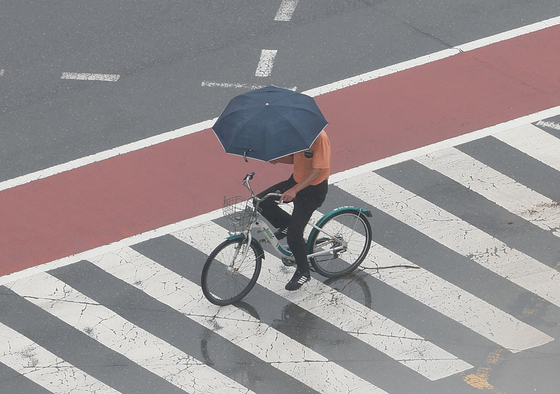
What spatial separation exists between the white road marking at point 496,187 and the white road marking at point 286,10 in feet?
11.3

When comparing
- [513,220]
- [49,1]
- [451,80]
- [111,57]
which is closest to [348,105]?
[451,80]

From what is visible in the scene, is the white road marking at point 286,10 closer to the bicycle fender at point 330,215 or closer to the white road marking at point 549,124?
the white road marking at point 549,124

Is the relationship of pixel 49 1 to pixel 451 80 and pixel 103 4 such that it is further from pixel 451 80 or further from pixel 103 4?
pixel 451 80

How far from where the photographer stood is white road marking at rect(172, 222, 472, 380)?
7379mm

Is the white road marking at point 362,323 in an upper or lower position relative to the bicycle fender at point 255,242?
lower

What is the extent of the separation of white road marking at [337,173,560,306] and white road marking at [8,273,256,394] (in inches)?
117

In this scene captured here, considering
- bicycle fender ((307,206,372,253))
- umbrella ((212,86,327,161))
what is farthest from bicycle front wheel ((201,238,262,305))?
umbrella ((212,86,327,161))

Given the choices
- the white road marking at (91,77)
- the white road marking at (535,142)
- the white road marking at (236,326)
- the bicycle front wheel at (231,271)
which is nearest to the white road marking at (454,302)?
the bicycle front wheel at (231,271)

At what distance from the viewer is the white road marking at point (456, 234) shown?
8156 mm

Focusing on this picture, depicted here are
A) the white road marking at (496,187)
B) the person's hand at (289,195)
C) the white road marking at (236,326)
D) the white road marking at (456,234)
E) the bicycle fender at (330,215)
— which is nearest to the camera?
the person's hand at (289,195)

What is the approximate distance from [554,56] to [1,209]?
7807mm

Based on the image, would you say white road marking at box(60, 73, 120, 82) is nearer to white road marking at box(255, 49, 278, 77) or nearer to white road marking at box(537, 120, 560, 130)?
white road marking at box(255, 49, 278, 77)

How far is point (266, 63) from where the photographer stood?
10977 mm

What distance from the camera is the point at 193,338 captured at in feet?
25.3
